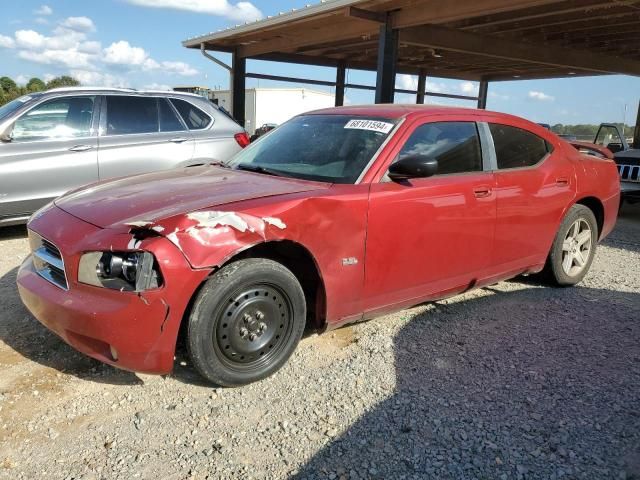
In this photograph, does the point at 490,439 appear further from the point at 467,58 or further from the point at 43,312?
the point at 467,58

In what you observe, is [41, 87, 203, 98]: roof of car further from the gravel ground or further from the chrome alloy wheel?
the chrome alloy wheel

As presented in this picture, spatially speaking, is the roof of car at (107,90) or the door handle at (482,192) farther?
the roof of car at (107,90)

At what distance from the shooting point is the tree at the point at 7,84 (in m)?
40.7

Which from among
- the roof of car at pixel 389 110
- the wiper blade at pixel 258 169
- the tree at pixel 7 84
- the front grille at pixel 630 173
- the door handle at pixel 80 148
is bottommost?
the front grille at pixel 630 173

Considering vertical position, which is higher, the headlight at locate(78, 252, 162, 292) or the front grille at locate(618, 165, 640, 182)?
the front grille at locate(618, 165, 640, 182)

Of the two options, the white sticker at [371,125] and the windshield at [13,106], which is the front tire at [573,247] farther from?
the windshield at [13,106]

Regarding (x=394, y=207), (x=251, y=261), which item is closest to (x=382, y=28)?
(x=394, y=207)

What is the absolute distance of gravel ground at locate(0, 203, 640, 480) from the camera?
7.89 ft

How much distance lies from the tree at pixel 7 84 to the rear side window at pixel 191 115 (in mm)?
40204

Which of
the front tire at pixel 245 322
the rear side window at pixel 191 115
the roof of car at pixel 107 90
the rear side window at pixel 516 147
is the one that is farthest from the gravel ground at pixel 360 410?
the rear side window at pixel 191 115

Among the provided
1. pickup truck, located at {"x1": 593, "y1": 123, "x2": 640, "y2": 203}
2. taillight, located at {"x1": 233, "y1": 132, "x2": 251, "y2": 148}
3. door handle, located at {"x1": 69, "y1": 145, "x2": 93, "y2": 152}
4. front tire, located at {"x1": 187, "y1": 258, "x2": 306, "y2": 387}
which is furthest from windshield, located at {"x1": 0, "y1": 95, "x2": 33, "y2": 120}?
pickup truck, located at {"x1": 593, "y1": 123, "x2": 640, "y2": 203}

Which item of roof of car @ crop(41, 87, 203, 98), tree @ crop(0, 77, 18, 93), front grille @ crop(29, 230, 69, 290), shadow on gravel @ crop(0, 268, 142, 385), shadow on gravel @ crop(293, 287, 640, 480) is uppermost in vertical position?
tree @ crop(0, 77, 18, 93)

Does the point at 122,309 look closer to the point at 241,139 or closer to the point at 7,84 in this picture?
the point at 241,139

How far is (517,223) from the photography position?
418cm
